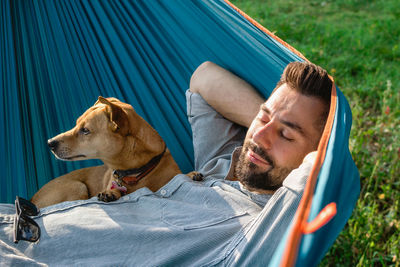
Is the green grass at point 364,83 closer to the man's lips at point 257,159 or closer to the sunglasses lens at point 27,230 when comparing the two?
the man's lips at point 257,159

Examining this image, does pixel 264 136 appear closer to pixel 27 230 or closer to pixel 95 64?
pixel 27 230

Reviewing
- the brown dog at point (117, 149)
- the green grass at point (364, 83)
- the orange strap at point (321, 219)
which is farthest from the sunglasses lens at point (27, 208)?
the green grass at point (364, 83)

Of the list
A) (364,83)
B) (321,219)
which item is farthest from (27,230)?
(364,83)

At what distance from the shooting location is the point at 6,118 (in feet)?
5.94

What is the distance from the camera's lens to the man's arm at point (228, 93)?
64.9 inches

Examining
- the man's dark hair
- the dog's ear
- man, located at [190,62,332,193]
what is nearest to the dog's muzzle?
the dog's ear

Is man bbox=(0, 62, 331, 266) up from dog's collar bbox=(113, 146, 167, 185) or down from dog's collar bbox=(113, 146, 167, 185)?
up

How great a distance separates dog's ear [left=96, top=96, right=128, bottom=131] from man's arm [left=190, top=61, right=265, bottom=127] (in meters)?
0.34

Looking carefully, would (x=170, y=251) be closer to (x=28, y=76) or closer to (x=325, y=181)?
(x=325, y=181)

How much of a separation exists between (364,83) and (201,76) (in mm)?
1819

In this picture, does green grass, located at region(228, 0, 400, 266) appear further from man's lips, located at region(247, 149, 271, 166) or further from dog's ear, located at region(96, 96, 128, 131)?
dog's ear, located at region(96, 96, 128, 131)

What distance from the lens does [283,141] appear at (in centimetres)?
130

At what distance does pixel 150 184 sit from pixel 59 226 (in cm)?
61

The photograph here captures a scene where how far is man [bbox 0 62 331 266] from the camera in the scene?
41.2 inches
